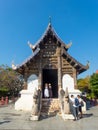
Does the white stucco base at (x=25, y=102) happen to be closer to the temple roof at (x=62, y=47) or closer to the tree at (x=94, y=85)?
the temple roof at (x=62, y=47)

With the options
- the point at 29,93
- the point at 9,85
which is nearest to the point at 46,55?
the point at 29,93

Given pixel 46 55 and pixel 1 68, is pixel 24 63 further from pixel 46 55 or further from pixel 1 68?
pixel 1 68

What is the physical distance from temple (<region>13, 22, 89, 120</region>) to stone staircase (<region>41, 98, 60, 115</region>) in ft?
5.70

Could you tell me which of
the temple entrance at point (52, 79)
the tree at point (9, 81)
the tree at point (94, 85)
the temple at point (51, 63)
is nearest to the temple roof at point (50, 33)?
the temple at point (51, 63)

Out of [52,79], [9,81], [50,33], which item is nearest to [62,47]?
[50,33]

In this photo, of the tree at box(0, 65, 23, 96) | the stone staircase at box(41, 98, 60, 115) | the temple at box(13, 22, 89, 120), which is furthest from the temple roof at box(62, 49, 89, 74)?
the tree at box(0, 65, 23, 96)

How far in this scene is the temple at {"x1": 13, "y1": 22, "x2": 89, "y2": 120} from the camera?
55.3 ft

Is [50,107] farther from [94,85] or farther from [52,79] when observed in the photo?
[94,85]

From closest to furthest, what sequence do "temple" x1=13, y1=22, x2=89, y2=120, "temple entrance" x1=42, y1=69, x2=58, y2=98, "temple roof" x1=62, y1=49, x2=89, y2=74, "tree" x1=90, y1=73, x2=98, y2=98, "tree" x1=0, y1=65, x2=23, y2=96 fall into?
"temple roof" x1=62, y1=49, x2=89, y2=74
"temple" x1=13, y1=22, x2=89, y2=120
"temple entrance" x1=42, y1=69, x2=58, y2=98
"tree" x1=90, y1=73, x2=98, y2=98
"tree" x1=0, y1=65, x2=23, y2=96

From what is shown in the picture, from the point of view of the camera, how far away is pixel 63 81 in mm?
16938

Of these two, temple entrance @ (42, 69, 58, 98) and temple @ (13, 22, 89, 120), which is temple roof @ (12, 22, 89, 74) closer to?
temple @ (13, 22, 89, 120)

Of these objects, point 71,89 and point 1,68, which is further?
point 1,68

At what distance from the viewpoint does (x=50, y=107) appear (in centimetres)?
1476

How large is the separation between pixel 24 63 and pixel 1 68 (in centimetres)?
2785
